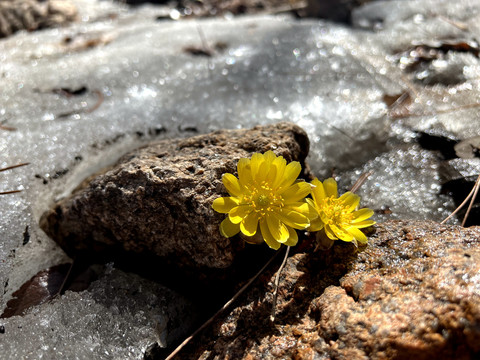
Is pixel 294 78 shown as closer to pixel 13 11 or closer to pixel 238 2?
pixel 238 2

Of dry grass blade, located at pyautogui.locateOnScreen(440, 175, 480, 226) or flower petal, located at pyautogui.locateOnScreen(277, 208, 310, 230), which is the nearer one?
flower petal, located at pyautogui.locateOnScreen(277, 208, 310, 230)

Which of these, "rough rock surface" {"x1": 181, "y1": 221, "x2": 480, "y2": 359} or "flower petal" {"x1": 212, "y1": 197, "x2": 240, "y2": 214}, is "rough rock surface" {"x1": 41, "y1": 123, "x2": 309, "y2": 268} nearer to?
"flower petal" {"x1": 212, "y1": 197, "x2": 240, "y2": 214}

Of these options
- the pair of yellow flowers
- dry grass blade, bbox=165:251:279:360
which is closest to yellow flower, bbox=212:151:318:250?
the pair of yellow flowers

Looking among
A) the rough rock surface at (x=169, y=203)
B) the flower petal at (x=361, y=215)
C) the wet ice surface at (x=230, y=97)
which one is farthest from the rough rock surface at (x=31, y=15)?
the flower petal at (x=361, y=215)

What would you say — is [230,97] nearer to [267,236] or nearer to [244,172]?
[244,172]

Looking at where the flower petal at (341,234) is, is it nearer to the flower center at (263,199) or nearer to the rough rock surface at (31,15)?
the flower center at (263,199)

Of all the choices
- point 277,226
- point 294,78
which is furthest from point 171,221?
point 294,78

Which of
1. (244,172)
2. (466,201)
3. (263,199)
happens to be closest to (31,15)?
(244,172)
